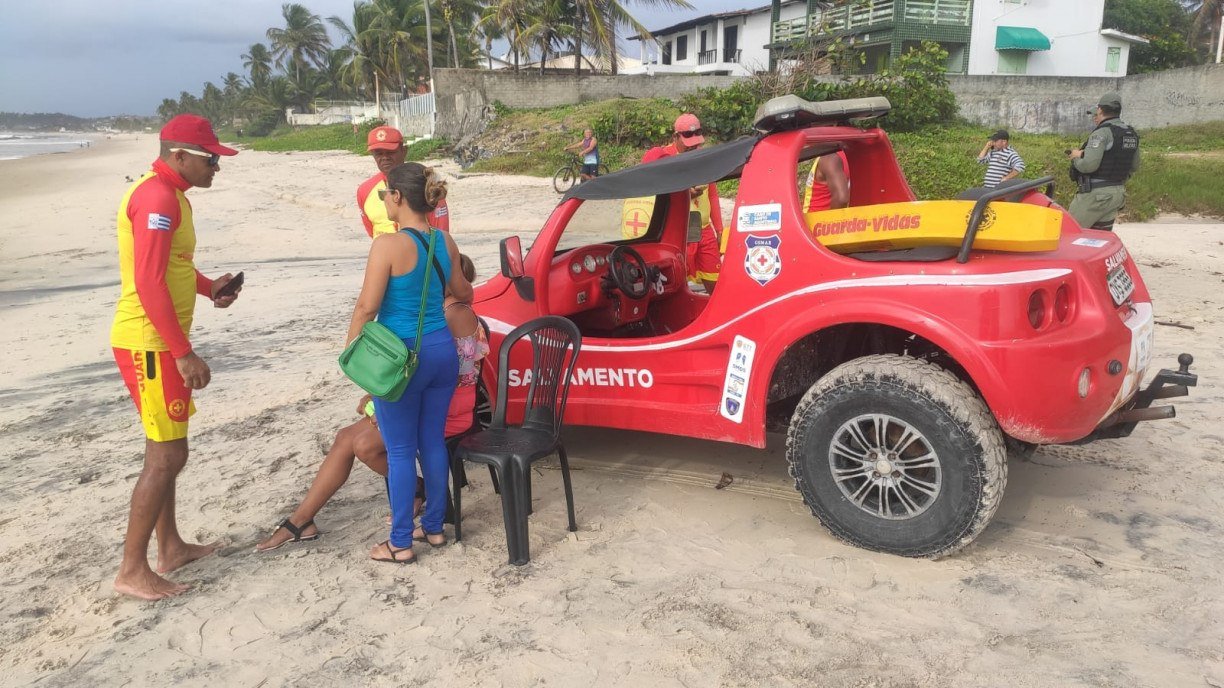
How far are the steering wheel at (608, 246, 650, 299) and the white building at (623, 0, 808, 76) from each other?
3251cm

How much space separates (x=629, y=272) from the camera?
15.1ft

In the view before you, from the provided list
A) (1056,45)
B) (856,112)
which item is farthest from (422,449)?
(1056,45)

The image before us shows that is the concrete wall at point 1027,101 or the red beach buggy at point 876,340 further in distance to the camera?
the concrete wall at point 1027,101

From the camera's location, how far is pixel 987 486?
2998 millimetres

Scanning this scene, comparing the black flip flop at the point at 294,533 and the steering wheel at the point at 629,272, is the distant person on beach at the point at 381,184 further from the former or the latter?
the black flip flop at the point at 294,533

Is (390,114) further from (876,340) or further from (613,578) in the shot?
(613,578)

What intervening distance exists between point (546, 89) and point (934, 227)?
25.5m

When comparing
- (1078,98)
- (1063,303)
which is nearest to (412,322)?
(1063,303)

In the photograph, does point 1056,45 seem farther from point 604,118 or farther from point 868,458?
point 868,458

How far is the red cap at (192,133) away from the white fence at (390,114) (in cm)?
2844

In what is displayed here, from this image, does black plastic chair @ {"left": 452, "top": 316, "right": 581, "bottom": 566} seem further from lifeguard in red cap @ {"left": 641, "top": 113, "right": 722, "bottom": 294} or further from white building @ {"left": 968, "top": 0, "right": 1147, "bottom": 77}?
white building @ {"left": 968, "top": 0, "right": 1147, "bottom": 77}

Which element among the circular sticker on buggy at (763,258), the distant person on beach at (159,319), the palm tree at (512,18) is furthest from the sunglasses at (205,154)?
the palm tree at (512,18)

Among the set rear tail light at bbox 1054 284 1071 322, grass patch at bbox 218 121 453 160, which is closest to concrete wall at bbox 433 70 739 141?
grass patch at bbox 218 121 453 160

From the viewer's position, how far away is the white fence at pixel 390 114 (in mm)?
32562
